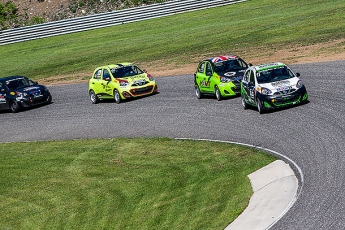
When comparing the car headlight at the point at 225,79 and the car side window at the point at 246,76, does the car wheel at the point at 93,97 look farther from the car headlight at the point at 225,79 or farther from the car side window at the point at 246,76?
the car side window at the point at 246,76

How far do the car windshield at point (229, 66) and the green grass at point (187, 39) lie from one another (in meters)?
7.90

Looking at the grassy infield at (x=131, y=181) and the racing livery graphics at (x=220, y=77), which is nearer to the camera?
the grassy infield at (x=131, y=181)

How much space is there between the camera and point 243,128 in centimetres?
2195

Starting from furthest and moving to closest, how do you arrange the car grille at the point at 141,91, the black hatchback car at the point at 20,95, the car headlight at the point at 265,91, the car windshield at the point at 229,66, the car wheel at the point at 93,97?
the black hatchback car at the point at 20,95, the car wheel at the point at 93,97, the car grille at the point at 141,91, the car windshield at the point at 229,66, the car headlight at the point at 265,91

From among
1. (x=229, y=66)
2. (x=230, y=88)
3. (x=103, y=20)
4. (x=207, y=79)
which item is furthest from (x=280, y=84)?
(x=103, y=20)

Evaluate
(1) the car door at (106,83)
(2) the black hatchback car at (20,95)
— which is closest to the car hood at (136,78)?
(1) the car door at (106,83)

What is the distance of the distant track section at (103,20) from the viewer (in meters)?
49.5

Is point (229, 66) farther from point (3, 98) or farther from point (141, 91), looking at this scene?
point (3, 98)

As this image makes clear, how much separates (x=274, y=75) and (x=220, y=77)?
330cm

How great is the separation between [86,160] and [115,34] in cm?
2848

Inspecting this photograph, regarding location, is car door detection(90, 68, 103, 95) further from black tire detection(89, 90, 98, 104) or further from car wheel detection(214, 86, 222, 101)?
car wheel detection(214, 86, 222, 101)

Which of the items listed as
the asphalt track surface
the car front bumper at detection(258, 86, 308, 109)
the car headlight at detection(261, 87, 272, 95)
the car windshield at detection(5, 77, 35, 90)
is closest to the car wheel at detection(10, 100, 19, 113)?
the asphalt track surface

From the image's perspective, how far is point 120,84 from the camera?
30.4 metres

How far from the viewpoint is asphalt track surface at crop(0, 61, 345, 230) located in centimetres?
1416
